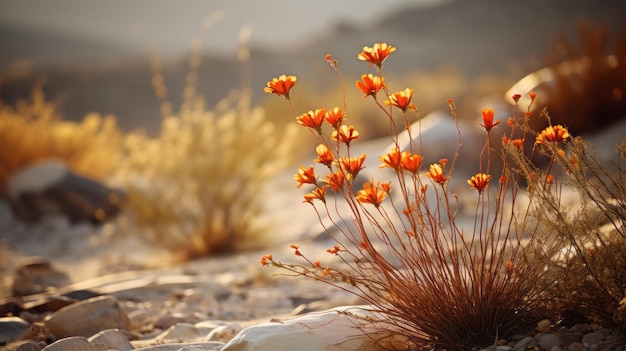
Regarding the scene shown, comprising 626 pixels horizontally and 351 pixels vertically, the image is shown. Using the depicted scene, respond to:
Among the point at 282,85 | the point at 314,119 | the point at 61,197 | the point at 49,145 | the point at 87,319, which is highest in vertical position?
the point at 49,145

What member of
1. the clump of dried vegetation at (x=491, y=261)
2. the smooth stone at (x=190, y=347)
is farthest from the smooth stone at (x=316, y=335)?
the smooth stone at (x=190, y=347)

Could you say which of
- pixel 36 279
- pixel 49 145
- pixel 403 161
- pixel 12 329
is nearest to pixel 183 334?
pixel 12 329

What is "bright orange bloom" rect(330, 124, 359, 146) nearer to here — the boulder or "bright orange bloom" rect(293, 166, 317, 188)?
"bright orange bloom" rect(293, 166, 317, 188)

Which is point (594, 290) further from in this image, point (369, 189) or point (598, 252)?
point (369, 189)

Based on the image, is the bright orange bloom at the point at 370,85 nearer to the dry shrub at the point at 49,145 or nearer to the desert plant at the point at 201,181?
the desert plant at the point at 201,181

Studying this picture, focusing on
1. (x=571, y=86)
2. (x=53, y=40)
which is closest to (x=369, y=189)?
(x=571, y=86)

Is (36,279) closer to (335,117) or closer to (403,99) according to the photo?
(335,117)
